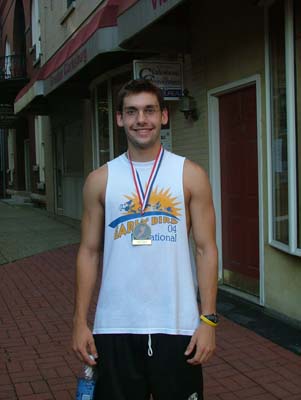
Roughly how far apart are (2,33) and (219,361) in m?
23.4

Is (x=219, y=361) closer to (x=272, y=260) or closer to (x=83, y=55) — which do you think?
(x=272, y=260)

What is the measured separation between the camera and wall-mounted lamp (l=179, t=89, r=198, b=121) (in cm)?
751

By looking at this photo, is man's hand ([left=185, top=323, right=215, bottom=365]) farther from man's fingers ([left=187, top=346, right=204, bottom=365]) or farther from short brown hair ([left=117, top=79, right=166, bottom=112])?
short brown hair ([left=117, top=79, right=166, bottom=112])

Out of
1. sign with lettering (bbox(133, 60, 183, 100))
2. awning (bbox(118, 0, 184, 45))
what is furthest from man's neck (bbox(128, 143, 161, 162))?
sign with lettering (bbox(133, 60, 183, 100))

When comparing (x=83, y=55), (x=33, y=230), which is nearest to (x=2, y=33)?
(x=33, y=230)

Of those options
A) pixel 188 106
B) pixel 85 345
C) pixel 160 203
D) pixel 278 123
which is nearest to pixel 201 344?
pixel 85 345

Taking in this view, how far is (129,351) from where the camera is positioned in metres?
2.51

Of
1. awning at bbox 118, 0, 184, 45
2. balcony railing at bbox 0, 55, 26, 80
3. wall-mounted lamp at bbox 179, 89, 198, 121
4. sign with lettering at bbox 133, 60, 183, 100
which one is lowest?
wall-mounted lamp at bbox 179, 89, 198, 121

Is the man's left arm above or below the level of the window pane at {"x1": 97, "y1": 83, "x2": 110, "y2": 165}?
below

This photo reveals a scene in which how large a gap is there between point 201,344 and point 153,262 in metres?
0.39

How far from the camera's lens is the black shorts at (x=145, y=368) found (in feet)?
8.16

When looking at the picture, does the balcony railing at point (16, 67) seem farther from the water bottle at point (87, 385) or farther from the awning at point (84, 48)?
the water bottle at point (87, 385)

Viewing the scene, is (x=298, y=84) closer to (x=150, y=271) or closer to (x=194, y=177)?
Result: (x=194, y=177)

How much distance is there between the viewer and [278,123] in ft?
19.0
